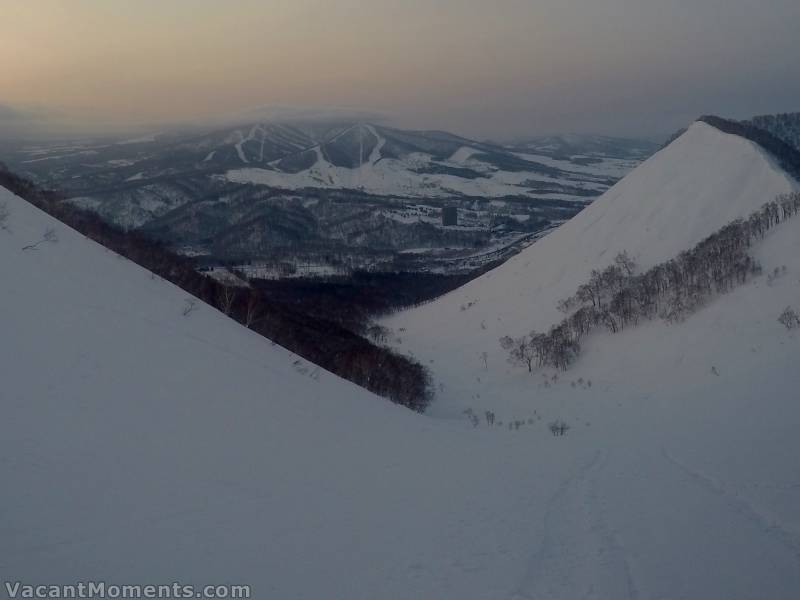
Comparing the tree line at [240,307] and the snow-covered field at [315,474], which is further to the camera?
the tree line at [240,307]

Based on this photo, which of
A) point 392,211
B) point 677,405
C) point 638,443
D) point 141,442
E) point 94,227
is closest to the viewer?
point 141,442

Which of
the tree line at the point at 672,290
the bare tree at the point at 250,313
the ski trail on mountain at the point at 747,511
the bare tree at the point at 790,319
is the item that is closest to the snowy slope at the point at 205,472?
the ski trail on mountain at the point at 747,511

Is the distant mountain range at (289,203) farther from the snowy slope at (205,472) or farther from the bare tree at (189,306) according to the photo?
the snowy slope at (205,472)

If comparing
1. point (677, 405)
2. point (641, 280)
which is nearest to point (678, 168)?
point (641, 280)

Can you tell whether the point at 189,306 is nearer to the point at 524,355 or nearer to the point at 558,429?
the point at 558,429

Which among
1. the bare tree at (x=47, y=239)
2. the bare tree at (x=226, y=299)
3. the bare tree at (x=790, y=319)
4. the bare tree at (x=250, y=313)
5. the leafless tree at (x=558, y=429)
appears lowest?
the leafless tree at (x=558, y=429)

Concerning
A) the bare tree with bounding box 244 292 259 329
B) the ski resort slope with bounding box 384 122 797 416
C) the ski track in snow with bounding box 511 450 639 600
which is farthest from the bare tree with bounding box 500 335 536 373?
the ski track in snow with bounding box 511 450 639 600

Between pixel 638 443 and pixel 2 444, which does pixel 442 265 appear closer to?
pixel 638 443

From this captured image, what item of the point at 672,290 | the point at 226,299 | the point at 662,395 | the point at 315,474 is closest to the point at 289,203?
the point at 672,290
